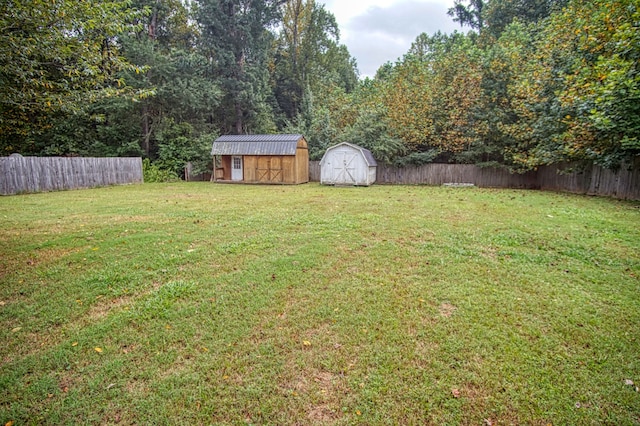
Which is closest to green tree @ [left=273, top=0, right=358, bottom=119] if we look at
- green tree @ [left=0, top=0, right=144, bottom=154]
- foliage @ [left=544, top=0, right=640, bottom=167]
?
foliage @ [left=544, top=0, right=640, bottom=167]

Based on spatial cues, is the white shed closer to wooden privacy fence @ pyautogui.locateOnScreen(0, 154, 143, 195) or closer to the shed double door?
the shed double door

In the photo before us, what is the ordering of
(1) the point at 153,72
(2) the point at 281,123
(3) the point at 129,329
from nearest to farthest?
1. (3) the point at 129,329
2. (1) the point at 153,72
3. (2) the point at 281,123

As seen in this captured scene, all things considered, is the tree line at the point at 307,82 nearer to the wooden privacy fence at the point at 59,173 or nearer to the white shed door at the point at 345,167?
the wooden privacy fence at the point at 59,173

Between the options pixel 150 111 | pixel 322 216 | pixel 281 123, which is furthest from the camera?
pixel 281 123

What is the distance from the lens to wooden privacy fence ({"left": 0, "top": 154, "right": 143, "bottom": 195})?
13.4 metres

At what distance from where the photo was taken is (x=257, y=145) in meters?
19.9

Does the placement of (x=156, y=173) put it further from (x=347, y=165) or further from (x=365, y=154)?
(x=365, y=154)

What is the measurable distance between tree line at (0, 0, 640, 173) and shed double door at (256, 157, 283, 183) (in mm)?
3460

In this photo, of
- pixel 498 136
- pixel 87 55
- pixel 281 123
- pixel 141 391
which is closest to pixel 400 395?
pixel 141 391

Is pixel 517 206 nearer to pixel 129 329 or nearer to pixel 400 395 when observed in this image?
pixel 400 395

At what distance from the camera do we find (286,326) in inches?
126

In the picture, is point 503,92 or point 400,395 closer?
point 400,395

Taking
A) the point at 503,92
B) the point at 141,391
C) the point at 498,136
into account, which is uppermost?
the point at 503,92

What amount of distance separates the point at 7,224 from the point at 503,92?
1989 centimetres
